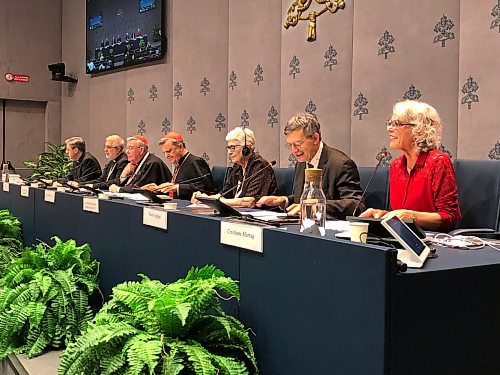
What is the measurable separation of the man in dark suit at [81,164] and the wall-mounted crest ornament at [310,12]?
255cm

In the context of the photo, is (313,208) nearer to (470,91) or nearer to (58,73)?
(470,91)

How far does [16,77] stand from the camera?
8.27 metres

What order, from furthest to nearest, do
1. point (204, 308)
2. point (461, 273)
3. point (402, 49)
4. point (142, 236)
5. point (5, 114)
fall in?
1. point (5, 114)
2. point (402, 49)
3. point (142, 236)
4. point (204, 308)
5. point (461, 273)

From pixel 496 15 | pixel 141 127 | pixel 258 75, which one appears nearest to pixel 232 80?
pixel 258 75

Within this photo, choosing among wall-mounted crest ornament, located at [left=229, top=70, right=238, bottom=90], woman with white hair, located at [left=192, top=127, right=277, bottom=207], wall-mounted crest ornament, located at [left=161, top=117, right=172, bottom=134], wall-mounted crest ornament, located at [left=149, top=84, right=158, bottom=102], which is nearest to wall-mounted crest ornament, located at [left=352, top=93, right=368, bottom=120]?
woman with white hair, located at [left=192, top=127, right=277, bottom=207]

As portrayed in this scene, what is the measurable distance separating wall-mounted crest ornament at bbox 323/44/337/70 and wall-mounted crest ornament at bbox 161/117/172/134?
2.36 metres

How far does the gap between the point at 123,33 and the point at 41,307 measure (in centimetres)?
520

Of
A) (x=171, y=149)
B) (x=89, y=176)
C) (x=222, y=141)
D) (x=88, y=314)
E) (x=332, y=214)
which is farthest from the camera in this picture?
(x=89, y=176)

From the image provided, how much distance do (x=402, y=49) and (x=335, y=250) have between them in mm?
2696

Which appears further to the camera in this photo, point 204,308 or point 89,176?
point 89,176

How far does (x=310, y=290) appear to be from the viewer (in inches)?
54.8

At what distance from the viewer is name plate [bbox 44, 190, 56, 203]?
3287mm

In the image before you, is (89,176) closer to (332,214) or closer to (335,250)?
(332,214)

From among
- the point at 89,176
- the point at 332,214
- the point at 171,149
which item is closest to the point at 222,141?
the point at 171,149
